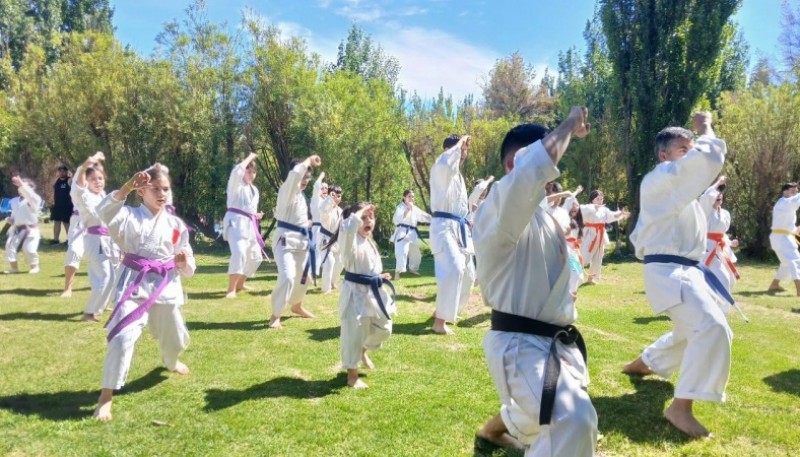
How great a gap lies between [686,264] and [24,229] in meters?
14.1

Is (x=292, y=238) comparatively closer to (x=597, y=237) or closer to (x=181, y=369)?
(x=181, y=369)

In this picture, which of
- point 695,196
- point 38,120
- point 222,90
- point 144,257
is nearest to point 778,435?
point 695,196

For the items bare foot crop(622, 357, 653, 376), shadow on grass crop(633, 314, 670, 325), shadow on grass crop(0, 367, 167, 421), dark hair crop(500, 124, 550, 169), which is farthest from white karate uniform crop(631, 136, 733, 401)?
shadow on grass crop(0, 367, 167, 421)

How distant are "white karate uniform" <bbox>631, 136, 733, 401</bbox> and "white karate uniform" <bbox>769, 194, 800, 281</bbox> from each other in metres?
9.00

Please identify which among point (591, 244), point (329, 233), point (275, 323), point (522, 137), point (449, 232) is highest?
point (522, 137)

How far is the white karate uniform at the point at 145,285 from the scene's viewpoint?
494 cm

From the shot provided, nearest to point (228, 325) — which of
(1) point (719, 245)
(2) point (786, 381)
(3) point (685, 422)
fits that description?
(3) point (685, 422)

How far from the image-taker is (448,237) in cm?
793

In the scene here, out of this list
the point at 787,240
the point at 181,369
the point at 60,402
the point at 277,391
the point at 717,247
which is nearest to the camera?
the point at 60,402

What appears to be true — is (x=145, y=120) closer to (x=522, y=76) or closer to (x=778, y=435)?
(x=778, y=435)

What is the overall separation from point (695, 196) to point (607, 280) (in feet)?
34.6

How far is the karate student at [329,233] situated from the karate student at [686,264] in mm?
6929

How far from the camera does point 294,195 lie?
8.78m

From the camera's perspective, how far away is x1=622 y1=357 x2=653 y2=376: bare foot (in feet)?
18.9
